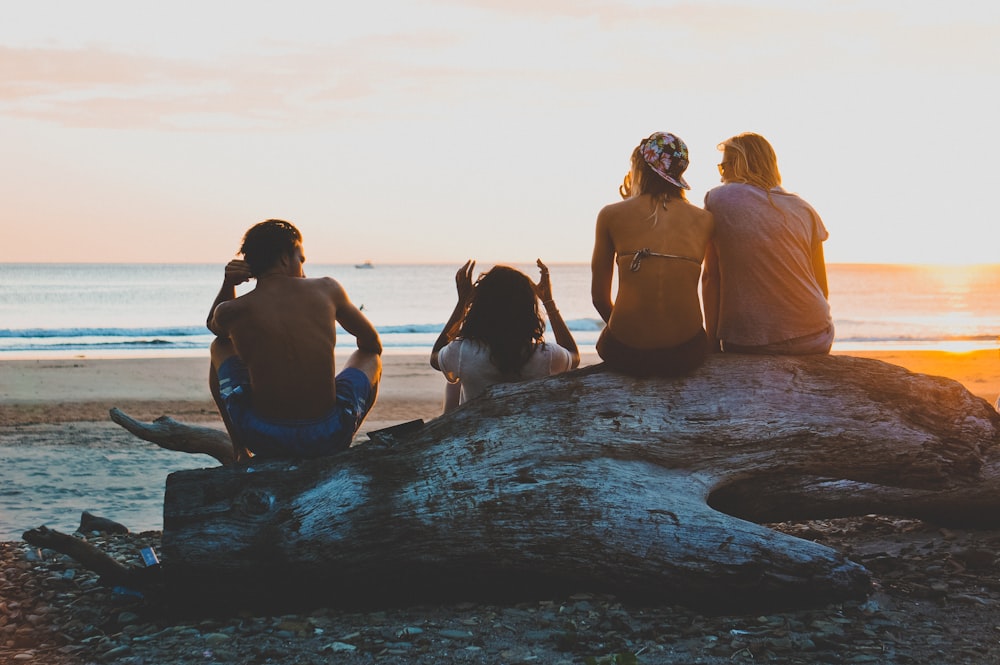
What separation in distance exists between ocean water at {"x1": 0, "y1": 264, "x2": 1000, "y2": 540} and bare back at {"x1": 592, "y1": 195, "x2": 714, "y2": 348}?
385cm

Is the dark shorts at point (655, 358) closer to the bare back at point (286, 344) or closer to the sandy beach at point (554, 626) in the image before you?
the sandy beach at point (554, 626)

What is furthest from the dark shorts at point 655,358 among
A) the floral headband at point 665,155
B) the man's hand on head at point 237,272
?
the man's hand on head at point 237,272

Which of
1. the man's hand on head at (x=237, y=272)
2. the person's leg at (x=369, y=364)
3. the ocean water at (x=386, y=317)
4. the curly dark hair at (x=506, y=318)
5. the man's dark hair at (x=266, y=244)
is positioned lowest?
the ocean water at (x=386, y=317)

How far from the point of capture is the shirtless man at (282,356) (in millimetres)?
5203

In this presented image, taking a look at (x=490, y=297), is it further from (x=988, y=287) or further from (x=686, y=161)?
(x=988, y=287)

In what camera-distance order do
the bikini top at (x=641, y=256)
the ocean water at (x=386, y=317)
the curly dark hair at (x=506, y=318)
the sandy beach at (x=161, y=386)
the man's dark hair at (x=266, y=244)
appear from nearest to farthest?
the bikini top at (x=641, y=256) → the man's dark hair at (x=266, y=244) → the curly dark hair at (x=506, y=318) → the sandy beach at (x=161, y=386) → the ocean water at (x=386, y=317)

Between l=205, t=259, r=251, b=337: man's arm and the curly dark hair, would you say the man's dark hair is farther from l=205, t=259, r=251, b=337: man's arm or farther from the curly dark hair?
the curly dark hair

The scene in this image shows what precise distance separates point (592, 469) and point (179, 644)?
2.04 m

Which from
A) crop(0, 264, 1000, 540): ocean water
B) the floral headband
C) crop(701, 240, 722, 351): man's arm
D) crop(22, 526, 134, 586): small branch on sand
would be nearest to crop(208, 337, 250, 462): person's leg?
crop(22, 526, 134, 586): small branch on sand

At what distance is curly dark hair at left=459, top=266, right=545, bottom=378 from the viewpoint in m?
5.50

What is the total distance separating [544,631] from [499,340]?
5.84ft

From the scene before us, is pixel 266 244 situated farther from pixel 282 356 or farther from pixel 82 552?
pixel 82 552

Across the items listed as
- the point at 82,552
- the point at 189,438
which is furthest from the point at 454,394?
the point at 82,552

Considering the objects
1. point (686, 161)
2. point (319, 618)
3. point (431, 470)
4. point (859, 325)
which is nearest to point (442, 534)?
point (431, 470)
